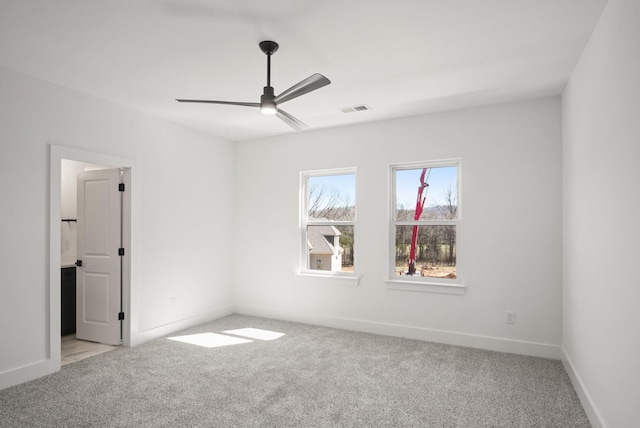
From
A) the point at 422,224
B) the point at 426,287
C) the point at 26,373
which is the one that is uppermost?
the point at 422,224

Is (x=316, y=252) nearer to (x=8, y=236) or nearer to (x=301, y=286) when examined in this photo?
(x=301, y=286)

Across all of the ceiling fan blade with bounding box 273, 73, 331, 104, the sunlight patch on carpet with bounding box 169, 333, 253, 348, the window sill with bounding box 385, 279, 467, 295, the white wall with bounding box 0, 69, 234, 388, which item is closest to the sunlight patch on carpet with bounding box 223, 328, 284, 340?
the sunlight patch on carpet with bounding box 169, 333, 253, 348

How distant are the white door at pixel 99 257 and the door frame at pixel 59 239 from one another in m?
0.09

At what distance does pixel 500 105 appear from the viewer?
4016 millimetres

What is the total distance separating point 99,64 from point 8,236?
1.65 m

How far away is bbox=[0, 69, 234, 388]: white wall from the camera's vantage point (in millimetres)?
3166

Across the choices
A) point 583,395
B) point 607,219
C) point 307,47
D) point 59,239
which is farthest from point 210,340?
point 607,219

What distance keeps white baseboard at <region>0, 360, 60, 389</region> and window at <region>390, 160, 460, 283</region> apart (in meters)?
3.66

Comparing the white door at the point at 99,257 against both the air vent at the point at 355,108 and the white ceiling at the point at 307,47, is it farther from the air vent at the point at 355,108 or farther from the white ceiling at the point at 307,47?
the air vent at the point at 355,108

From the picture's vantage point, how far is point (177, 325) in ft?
15.7

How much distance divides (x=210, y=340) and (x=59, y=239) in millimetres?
1917

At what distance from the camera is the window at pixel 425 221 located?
172 inches

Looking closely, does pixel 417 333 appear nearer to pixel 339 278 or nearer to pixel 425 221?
pixel 339 278

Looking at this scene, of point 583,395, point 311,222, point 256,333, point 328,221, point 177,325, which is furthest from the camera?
point 311,222
